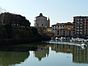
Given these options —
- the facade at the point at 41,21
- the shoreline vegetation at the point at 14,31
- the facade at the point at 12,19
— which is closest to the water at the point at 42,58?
the shoreline vegetation at the point at 14,31

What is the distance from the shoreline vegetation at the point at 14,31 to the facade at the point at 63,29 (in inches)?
1000

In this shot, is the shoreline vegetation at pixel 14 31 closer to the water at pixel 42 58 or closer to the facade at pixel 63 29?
the water at pixel 42 58

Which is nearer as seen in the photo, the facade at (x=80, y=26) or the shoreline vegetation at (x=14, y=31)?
the shoreline vegetation at (x=14, y=31)

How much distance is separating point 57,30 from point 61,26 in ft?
6.74

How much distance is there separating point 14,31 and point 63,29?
1864 inches

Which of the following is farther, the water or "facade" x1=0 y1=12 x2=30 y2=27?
"facade" x1=0 y1=12 x2=30 y2=27

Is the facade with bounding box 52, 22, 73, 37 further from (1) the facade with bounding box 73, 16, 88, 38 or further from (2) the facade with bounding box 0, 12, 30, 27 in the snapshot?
(2) the facade with bounding box 0, 12, 30, 27

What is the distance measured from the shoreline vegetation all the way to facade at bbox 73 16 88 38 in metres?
22.1

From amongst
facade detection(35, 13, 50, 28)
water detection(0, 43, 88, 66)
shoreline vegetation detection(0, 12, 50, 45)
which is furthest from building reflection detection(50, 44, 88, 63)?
facade detection(35, 13, 50, 28)

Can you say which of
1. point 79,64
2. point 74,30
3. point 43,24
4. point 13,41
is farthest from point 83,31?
point 79,64

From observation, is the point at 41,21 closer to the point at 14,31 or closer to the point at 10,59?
the point at 14,31

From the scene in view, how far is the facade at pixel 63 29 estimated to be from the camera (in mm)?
95619

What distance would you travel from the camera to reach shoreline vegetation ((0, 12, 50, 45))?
46.4m

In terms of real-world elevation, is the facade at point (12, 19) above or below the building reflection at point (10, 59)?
above
